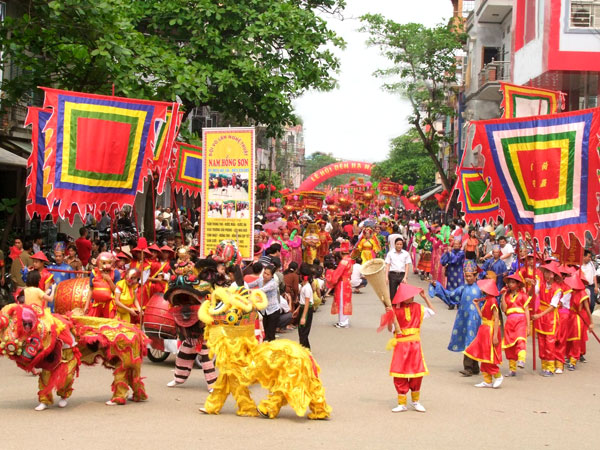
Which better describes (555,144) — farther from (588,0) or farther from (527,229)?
(588,0)

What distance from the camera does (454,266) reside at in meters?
21.2

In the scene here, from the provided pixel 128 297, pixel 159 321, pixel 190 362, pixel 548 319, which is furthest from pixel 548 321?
pixel 128 297

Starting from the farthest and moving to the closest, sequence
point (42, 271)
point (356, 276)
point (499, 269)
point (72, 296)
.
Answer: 1. point (356, 276)
2. point (499, 269)
3. point (72, 296)
4. point (42, 271)

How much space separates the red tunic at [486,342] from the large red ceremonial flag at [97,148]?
5256 millimetres

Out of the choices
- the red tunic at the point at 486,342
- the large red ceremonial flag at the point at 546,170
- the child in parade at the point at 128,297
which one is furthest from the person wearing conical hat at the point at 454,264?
the child in parade at the point at 128,297

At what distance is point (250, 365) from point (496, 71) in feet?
107

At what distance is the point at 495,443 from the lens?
26.8ft

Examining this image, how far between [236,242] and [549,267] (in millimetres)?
4820

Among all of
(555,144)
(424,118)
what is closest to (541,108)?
(555,144)

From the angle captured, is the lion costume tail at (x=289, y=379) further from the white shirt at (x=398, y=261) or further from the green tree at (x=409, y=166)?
the green tree at (x=409, y=166)

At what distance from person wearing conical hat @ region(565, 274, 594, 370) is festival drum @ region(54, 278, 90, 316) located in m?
6.64

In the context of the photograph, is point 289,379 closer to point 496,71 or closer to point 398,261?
point 398,261

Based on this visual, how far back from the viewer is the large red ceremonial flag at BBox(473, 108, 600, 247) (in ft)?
42.3

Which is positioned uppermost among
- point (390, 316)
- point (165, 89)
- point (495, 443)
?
point (165, 89)
